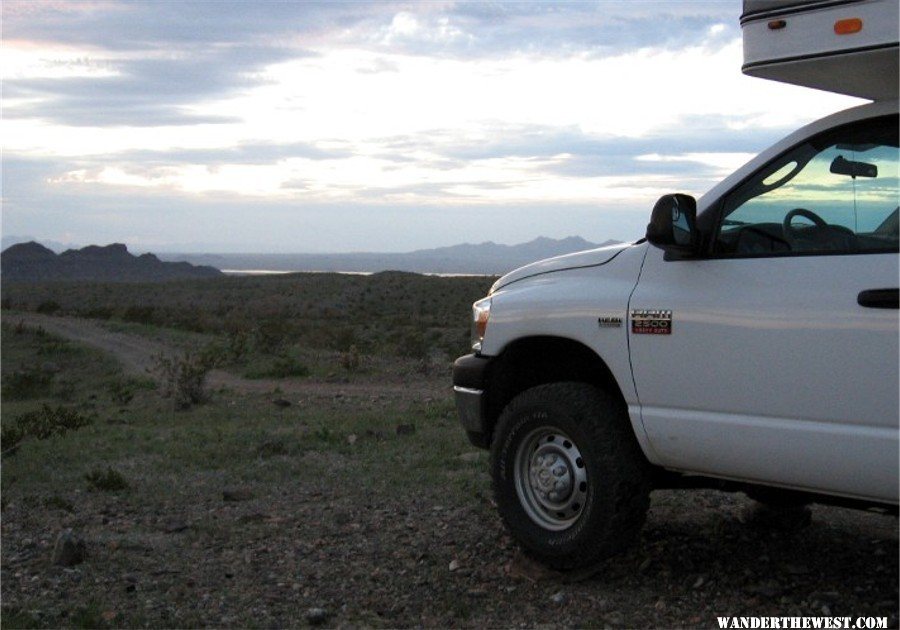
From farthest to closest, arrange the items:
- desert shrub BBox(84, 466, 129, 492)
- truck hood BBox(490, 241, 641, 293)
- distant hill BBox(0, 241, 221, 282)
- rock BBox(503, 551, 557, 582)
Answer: distant hill BBox(0, 241, 221, 282)
desert shrub BBox(84, 466, 129, 492)
rock BBox(503, 551, 557, 582)
truck hood BBox(490, 241, 641, 293)

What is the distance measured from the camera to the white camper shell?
439cm

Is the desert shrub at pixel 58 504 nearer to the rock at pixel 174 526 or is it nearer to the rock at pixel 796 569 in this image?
the rock at pixel 174 526

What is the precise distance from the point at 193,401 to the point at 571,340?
9337mm

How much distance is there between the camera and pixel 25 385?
59.2 ft

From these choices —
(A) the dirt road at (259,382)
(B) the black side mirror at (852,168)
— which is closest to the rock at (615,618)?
(B) the black side mirror at (852,168)

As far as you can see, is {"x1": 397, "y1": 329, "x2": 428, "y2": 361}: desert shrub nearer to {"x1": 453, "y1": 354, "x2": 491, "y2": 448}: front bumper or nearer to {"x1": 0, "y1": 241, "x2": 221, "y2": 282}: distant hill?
{"x1": 453, "y1": 354, "x2": 491, "y2": 448}: front bumper

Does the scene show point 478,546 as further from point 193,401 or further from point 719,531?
point 193,401

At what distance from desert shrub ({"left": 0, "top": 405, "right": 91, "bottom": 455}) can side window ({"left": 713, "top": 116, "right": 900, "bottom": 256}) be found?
24.2ft

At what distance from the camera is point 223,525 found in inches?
279

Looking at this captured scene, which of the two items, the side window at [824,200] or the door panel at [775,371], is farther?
the side window at [824,200]

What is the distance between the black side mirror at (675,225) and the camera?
502cm

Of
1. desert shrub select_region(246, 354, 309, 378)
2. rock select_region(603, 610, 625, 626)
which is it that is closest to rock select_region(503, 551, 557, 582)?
rock select_region(603, 610, 625, 626)

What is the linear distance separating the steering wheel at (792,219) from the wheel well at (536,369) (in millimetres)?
1264

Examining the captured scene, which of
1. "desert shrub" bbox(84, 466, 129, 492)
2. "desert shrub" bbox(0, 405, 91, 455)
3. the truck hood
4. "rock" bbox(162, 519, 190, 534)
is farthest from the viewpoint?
"desert shrub" bbox(0, 405, 91, 455)
